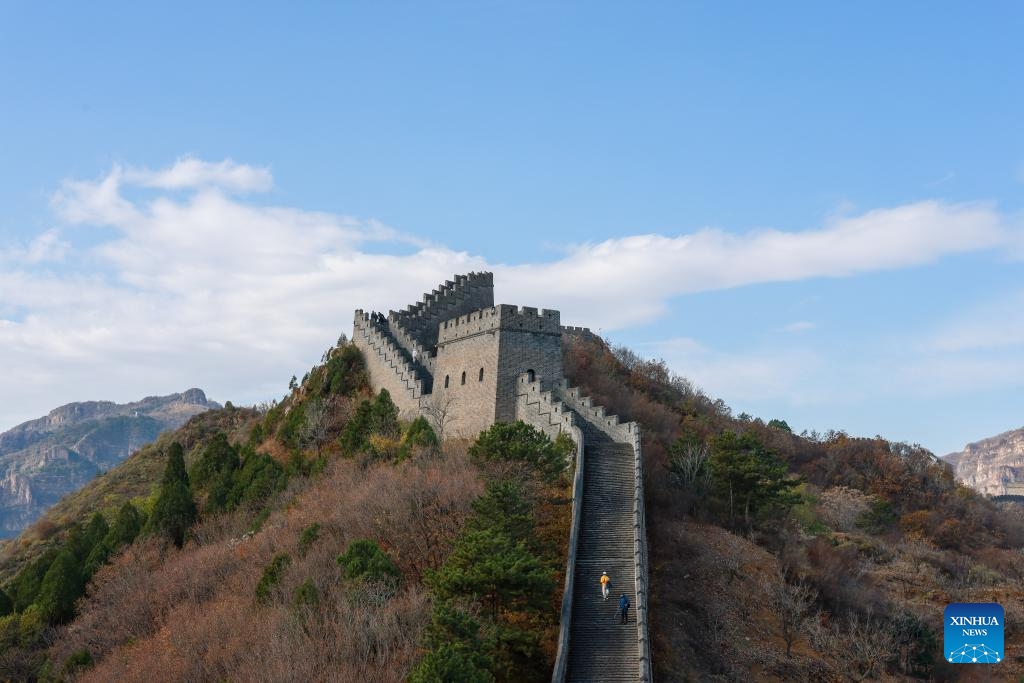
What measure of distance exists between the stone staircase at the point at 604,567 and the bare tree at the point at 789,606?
6.06 metres

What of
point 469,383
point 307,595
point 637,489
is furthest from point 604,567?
point 469,383

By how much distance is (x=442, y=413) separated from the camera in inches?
1962

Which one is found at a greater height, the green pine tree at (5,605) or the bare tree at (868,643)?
the bare tree at (868,643)

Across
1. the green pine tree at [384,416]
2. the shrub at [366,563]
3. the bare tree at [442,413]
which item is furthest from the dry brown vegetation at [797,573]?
the green pine tree at [384,416]

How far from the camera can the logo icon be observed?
923 inches

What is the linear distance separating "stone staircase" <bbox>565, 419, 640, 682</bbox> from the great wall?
0.11 ft

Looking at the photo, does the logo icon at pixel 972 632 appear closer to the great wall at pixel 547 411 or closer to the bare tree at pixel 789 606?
the great wall at pixel 547 411

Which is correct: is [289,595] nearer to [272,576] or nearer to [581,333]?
[272,576]

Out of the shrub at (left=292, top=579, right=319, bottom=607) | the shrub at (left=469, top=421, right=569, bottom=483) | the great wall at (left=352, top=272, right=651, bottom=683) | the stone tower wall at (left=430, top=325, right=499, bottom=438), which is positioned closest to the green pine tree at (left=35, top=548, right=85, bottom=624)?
the great wall at (left=352, top=272, right=651, bottom=683)

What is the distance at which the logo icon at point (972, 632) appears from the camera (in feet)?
76.9

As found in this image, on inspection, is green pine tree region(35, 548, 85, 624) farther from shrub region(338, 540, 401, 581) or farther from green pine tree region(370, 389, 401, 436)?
shrub region(338, 540, 401, 581)

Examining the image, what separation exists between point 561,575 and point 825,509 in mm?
37013

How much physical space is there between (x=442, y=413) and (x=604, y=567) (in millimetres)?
17587

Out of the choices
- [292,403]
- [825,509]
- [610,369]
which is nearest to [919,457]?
[825,509]
